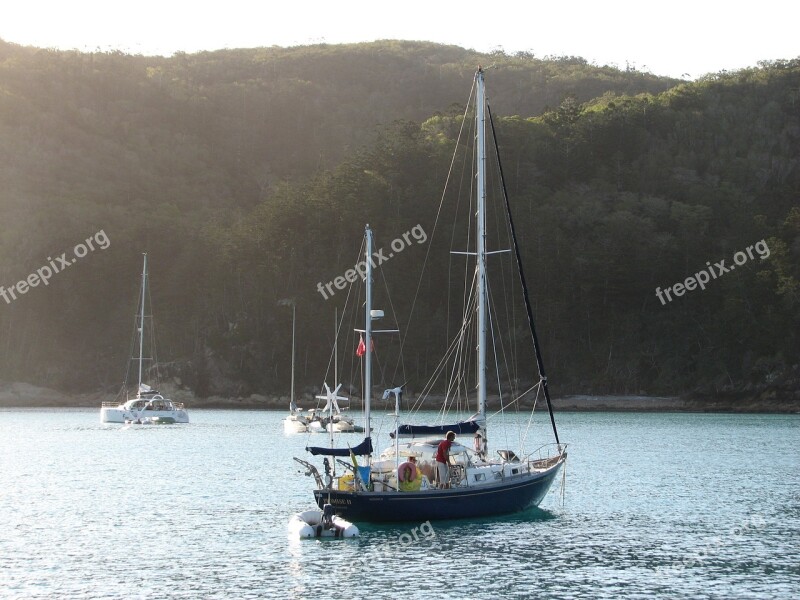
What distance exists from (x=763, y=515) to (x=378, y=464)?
534 inches

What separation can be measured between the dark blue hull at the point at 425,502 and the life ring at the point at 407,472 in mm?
425

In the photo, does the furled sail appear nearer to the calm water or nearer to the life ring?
the life ring

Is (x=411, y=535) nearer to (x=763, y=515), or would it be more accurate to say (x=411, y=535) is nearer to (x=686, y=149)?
(x=763, y=515)

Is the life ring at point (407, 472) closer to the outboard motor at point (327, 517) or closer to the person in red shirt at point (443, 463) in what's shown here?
the person in red shirt at point (443, 463)

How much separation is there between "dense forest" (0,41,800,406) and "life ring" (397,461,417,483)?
294 feet

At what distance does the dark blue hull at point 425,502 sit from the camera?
30.7m

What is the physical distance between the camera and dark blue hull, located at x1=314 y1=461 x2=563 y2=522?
3067 centimetres

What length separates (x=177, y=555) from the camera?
28.4 metres

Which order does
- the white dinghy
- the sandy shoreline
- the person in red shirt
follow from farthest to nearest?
the sandy shoreline, the person in red shirt, the white dinghy

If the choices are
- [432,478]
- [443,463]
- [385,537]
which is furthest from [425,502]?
[385,537]

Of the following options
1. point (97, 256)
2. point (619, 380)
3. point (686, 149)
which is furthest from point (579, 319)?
point (97, 256)

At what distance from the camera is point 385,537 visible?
3053 cm

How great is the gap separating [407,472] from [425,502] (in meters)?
1.04

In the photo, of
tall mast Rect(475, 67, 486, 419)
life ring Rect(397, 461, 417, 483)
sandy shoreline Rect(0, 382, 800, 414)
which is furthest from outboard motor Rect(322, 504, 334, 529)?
sandy shoreline Rect(0, 382, 800, 414)
